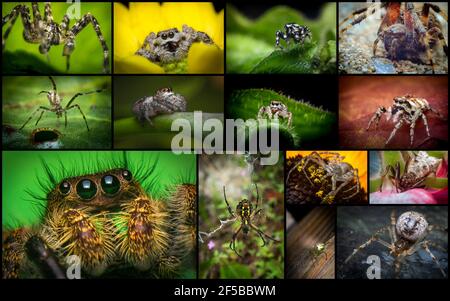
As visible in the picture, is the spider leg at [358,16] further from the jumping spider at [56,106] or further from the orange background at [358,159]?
the jumping spider at [56,106]

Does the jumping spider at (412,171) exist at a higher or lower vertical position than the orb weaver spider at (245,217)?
higher

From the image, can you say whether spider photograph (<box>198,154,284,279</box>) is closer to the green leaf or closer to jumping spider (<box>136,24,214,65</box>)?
the green leaf

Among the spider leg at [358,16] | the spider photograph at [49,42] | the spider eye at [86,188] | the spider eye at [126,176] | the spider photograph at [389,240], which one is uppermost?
the spider leg at [358,16]

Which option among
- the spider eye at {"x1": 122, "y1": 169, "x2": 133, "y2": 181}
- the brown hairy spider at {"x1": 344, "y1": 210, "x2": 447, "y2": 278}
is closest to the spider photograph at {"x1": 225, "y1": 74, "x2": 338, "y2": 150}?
the brown hairy spider at {"x1": 344, "y1": 210, "x2": 447, "y2": 278}

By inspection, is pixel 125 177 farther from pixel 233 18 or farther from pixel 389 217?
pixel 389 217

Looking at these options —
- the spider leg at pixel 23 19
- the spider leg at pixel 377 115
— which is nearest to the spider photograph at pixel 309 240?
the spider leg at pixel 377 115

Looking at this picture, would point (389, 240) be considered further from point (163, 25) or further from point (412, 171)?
point (163, 25)

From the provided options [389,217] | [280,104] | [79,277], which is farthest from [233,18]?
[79,277]
